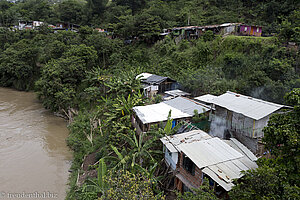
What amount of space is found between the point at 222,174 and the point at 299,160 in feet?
7.22

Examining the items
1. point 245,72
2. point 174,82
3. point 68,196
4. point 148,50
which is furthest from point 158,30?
point 68,196

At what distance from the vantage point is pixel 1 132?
55.0 feet

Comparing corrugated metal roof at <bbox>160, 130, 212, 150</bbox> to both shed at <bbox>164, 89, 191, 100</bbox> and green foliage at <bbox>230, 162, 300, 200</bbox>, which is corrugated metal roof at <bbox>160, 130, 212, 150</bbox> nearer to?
green foliage at <bbox>230, 162, 300, 200</bbox>

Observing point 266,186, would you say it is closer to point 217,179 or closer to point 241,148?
point 217,179

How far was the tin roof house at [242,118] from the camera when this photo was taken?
29.2ft

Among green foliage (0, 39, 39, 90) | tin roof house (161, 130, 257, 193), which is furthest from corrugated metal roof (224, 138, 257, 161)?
green foliage (0, 39, 39, 90)

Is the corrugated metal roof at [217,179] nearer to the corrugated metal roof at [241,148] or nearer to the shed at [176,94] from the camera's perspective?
the corrugated metal roof at [241,148]

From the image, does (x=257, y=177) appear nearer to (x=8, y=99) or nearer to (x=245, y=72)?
(x=245, y=72)

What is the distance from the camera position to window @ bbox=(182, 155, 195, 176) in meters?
7.66

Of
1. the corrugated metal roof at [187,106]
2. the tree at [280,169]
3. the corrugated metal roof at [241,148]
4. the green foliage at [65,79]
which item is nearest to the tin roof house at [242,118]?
the corrugated metal roof at [241,148]

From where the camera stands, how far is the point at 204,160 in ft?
23.8

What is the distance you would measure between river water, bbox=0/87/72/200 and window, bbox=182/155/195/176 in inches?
263

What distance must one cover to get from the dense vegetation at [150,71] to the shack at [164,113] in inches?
25.1

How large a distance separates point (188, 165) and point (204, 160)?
786 mm
